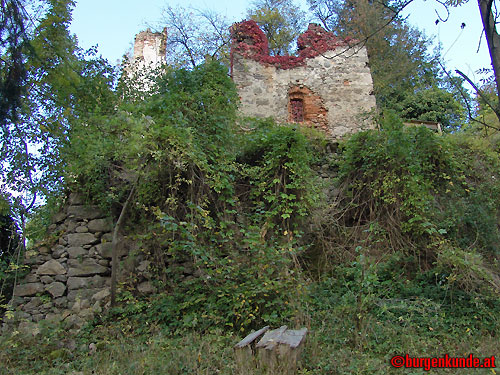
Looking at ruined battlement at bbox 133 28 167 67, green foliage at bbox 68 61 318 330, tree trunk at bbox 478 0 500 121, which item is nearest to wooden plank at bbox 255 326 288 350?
green foliage at bbox 68 61 318 330

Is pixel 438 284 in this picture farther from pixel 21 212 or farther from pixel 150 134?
pixel 21 212

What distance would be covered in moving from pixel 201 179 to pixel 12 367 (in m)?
2.93

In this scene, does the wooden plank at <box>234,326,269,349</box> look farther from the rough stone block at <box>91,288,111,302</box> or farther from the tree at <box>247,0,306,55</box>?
the tree at <box>247,0,306,55</box>

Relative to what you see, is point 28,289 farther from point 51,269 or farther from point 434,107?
Answer: point 434,107

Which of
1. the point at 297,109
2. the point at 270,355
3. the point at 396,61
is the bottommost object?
the point at 270,355

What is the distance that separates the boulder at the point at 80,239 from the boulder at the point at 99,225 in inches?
3.7

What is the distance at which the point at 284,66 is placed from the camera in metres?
10.2

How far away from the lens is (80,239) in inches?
215

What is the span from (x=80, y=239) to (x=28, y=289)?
0.89m

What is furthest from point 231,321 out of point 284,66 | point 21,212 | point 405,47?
point 405,47

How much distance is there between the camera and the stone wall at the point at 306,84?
9766 millimetres

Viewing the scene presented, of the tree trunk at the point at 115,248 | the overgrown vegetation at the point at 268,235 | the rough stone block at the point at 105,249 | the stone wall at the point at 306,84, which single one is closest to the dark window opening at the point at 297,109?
the stone wall at the point at 306,84

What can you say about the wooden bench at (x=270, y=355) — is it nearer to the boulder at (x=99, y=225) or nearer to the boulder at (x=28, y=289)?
the boulder at (x=99, y=225)

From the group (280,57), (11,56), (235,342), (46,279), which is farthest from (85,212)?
(280,57)
